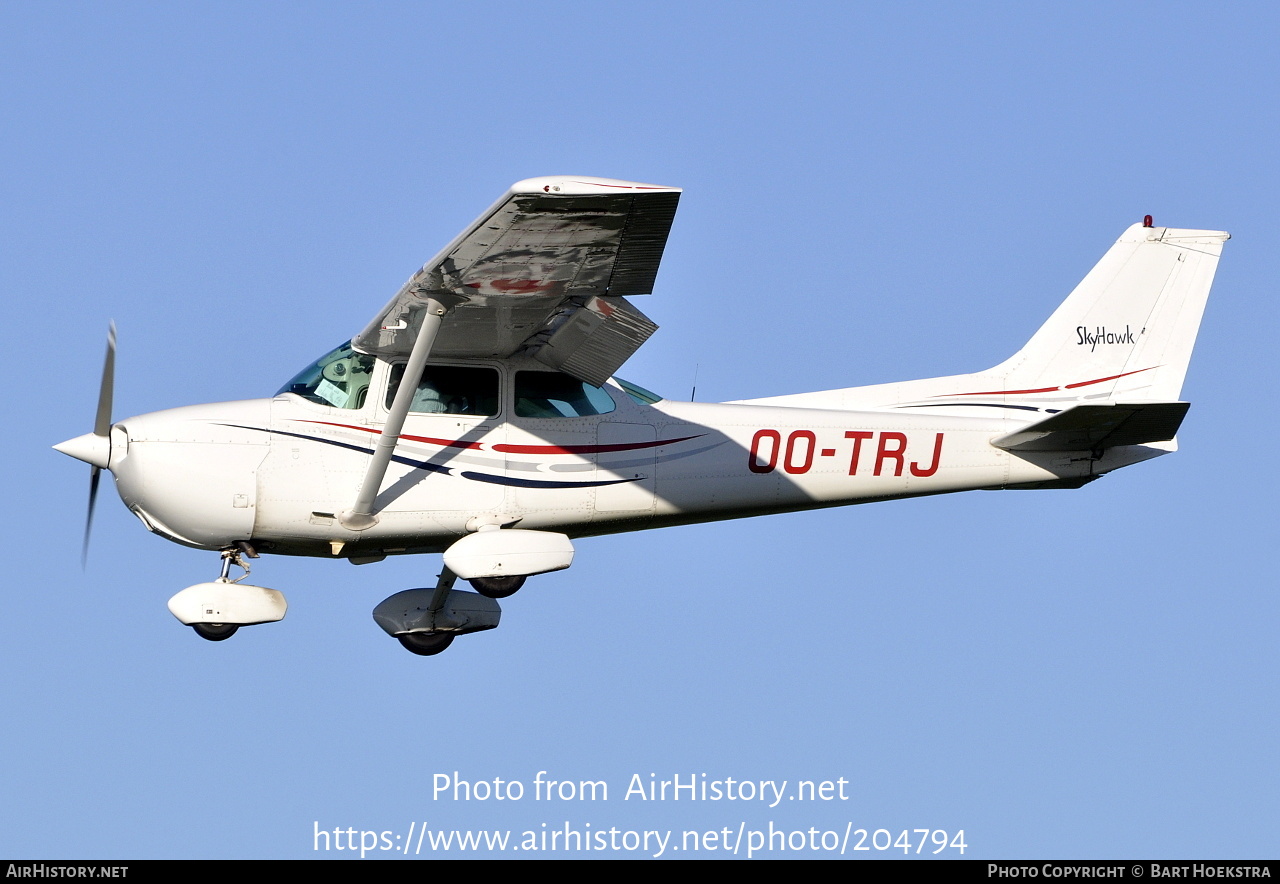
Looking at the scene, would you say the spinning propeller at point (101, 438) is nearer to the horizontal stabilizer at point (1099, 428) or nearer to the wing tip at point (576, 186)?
the wing tip at point (576, 186)

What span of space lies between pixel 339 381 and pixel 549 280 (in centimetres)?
222

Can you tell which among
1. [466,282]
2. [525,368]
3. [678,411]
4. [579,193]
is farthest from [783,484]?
[579,193]

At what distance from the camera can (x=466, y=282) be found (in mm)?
12250

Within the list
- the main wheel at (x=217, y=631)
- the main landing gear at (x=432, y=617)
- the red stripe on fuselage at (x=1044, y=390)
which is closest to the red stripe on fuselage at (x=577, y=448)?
the main landing gear at (x=432, y=617)

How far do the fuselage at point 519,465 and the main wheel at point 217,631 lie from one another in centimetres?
59

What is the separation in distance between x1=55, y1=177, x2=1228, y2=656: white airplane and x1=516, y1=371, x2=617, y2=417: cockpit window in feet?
0.06

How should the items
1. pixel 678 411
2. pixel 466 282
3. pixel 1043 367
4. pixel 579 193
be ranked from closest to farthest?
pixel 579 193 < pixel 466 282 < pixel 678 411 < pixel 1043 367

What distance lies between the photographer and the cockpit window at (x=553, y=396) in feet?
45.5

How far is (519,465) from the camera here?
45.2 ft

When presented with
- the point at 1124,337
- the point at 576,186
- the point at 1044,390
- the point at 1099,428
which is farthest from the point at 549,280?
the point at 1124,337

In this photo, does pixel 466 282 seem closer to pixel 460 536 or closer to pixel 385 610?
pixel 460 536

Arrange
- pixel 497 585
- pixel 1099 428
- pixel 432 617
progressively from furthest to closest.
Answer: pixel 432 617
pixel 1099 428
pixel 497 585

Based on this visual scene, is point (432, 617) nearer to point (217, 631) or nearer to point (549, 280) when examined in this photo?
point (217, 631)
